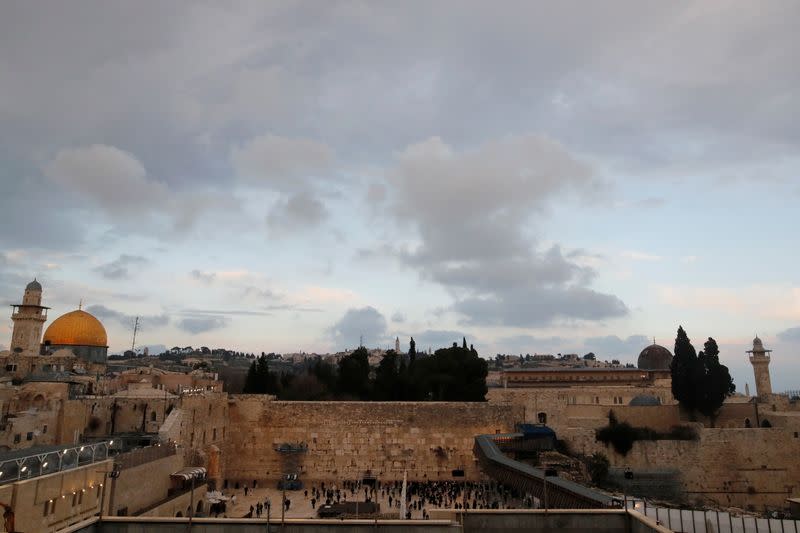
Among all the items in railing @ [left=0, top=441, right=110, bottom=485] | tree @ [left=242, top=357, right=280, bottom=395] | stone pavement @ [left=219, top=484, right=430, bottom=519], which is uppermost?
tree @ [left=242, top=357, right=280, bottom=395]

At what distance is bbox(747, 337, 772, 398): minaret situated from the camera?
33.5 meters

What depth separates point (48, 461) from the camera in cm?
1305

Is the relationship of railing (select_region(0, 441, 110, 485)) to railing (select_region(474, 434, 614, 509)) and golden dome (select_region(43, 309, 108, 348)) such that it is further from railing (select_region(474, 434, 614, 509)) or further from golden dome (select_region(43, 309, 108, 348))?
golden dome (select_region(43, 309, 108, 348))

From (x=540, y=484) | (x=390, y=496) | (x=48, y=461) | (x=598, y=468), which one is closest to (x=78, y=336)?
(x=390, y=496)

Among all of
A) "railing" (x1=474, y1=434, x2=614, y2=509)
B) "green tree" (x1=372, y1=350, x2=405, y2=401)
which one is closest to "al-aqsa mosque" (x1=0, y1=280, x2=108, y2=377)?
"green tree" (x1=372, y1=350, x2=405, y2=401)

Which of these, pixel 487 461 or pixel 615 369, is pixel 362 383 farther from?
pixel 615 369

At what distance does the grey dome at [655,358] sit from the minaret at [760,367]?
976 centimetres

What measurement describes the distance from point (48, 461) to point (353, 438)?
51.7 ft

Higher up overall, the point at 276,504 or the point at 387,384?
the point at 387,384

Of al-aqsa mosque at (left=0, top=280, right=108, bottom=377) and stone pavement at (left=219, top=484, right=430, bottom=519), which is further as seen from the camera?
al-aqsa mosque at (left=0, top=280, right=108, bottom=377)

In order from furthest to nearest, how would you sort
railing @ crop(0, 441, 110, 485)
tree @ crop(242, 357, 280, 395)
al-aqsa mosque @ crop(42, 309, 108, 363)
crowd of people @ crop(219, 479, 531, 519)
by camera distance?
tree @ crop(242, 357, 280, 395) < al-aqsa mosque @ crop(42, 309, 108, 363) < crowd of people @ crop(219, 479, 531, 519) < railing @ crop(0, 441, 110, 485)

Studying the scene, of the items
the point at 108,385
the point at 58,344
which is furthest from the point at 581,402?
the point at 58,344

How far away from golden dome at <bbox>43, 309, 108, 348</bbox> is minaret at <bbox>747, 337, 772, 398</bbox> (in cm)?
3894

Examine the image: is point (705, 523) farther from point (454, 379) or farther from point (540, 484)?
point (454, 379)
